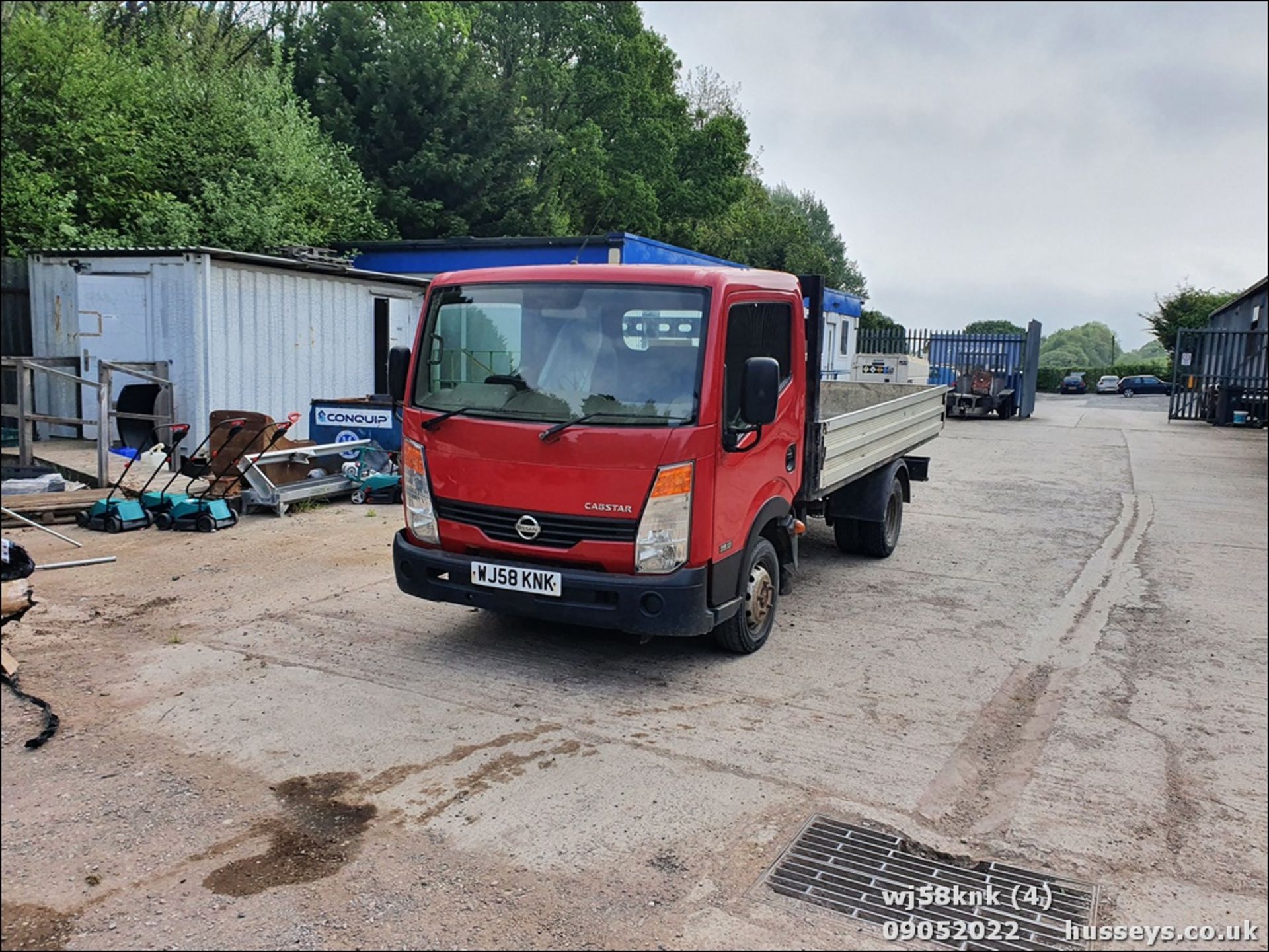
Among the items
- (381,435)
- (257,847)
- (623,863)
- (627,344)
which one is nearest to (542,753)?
(623,863)

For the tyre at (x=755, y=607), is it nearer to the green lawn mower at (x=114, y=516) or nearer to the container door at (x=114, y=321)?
the green lawn mower at (x=114, y=516)

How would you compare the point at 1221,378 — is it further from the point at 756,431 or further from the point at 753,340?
the point at 756,431

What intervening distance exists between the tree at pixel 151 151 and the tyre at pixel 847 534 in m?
11.3

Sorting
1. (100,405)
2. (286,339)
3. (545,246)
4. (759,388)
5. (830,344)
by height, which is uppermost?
(545,246)

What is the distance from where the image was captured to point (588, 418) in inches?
203

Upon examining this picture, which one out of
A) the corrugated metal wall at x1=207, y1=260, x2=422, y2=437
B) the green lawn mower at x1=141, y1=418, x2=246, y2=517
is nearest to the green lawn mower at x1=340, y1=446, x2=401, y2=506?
the green lawn mower at x1=141, y1=418, x2=246, y2=517

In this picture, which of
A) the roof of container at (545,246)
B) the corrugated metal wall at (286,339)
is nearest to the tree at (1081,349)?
the roof of container at (545,246)

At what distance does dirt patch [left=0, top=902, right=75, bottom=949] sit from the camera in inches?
120

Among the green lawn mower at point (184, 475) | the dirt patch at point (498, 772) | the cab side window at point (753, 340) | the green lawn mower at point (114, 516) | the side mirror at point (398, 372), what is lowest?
the dirt patch at point (498, 772)

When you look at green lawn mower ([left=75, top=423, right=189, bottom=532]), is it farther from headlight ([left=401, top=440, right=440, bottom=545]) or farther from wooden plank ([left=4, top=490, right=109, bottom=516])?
headlight ([left=401, top=440, right=440, bottom=545])

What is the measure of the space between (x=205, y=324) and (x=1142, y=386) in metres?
48.2

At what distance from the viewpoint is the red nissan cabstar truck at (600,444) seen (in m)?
5.06

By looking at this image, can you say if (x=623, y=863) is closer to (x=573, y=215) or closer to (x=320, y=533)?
(x=320, y=533)

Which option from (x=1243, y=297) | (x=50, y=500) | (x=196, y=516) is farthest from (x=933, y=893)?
(x=1243, y=297)
